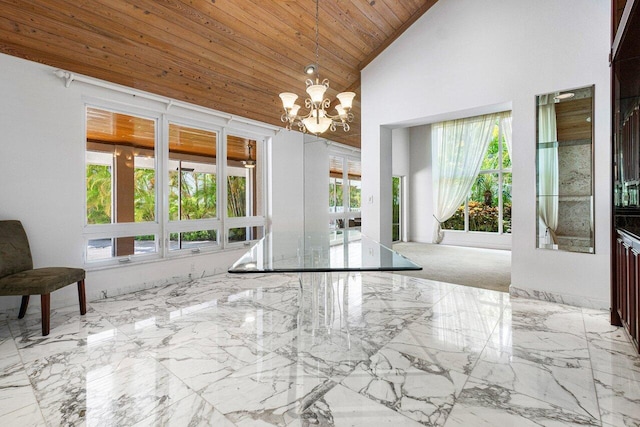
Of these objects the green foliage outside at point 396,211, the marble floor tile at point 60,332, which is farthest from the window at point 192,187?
the green foliage outside at point 396,211

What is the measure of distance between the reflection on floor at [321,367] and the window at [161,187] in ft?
3.20

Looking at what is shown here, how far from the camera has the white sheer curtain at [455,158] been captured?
7109 millimetres

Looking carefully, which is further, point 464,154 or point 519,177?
point 464,154

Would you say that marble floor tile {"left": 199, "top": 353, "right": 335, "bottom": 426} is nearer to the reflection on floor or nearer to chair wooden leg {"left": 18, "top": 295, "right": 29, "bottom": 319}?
the reflection on floor

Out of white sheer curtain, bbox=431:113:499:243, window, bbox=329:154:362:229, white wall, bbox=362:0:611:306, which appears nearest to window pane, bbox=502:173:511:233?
white sheer curtain, bbox=431:113:499:243

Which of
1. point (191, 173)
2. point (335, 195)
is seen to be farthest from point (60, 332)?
point (335, 195)

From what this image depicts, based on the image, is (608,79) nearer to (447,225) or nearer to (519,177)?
(519,177)

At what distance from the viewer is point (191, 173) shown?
4.57 metres

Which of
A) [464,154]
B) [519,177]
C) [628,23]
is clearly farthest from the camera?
[464,154]

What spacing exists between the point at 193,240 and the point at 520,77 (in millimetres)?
4738

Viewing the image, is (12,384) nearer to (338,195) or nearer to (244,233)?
(244,233)

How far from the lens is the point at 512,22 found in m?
3.55

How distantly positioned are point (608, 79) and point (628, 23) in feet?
3.42

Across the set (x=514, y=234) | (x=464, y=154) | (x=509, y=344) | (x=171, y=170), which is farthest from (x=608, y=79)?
(x=171, y=170)
